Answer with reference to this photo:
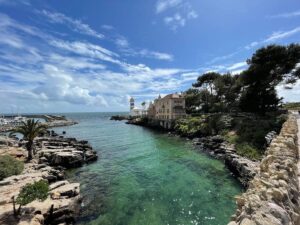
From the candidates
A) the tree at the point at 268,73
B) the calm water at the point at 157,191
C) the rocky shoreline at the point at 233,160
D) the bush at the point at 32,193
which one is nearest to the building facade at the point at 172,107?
the tree at the point at 268,73

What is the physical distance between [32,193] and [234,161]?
18.1m

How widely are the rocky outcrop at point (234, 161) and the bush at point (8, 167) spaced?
21.0m

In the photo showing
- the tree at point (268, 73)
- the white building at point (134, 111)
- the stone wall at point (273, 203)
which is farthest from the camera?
the white building at point (134, 111)

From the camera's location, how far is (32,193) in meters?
12.5

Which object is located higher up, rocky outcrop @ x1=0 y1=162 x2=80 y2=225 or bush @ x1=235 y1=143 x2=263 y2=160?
bush @ x1=235 y1=143 x2=263 y2=160

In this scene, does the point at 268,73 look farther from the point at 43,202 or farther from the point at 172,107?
the point at 43,202

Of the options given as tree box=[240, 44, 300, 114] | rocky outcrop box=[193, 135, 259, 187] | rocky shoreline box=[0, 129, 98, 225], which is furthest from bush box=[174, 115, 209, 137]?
rocky shoreline box=[0, 129, 98, 225]

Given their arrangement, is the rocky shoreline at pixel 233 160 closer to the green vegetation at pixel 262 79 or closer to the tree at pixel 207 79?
the green vegetation at pixel 262 79

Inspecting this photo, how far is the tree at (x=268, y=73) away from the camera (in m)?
36.2

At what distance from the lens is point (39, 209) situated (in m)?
12.7

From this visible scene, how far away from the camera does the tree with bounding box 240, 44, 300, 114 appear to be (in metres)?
36.2

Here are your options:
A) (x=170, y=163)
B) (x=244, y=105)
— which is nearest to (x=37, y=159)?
(x=170, y=163)

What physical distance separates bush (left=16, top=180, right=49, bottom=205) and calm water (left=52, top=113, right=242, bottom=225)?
9.59ft

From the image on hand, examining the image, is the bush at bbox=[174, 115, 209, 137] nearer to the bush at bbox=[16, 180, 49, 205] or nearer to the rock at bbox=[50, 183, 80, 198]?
the rock at bbox=[50, 183, 80, 198]
